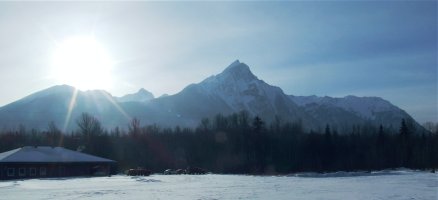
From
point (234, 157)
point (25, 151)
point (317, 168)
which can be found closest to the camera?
point (25, 151)

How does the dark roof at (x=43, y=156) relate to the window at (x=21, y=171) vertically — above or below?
above

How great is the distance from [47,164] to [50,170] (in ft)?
2.94

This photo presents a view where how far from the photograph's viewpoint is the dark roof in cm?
6159

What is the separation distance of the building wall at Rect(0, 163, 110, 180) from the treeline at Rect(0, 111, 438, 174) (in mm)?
23248

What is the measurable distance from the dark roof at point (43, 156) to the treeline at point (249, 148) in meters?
23.5

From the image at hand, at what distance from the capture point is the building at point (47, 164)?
6041cm

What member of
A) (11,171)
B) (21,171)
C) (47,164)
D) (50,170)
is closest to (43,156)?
(47,164)

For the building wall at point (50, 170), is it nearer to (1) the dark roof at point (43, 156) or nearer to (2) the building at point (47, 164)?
(2) the building at point (47, 164)

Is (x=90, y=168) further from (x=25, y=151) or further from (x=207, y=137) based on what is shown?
(x=207, y=137)

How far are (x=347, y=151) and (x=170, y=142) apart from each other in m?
39.3

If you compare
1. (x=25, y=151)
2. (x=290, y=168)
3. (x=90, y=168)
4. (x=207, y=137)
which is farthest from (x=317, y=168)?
(x=25, y=151)

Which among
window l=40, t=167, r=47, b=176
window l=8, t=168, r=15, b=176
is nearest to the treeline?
window l=40, t=167, r=47, b=176

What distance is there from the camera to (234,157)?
10300 cm

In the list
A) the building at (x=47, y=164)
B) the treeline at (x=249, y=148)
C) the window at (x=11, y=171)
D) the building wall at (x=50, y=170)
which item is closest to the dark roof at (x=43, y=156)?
the building at (x=47, y=164)
